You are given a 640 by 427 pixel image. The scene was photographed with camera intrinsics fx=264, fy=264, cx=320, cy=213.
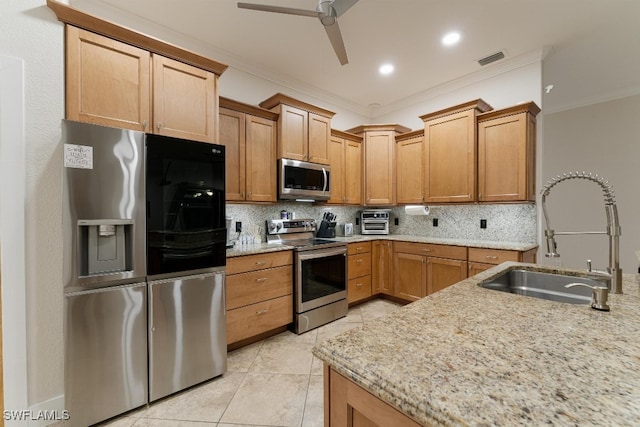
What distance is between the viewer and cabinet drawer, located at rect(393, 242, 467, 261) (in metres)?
3.00

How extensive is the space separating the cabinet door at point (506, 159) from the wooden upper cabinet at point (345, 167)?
1.58 meters

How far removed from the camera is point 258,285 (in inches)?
98.1

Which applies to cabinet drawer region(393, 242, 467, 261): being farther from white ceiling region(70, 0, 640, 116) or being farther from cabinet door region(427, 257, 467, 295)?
white ceiling region(70, 0, 640, 116)

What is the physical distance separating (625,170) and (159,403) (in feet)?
20.5

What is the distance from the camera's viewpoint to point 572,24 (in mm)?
2496

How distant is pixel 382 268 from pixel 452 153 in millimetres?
1760

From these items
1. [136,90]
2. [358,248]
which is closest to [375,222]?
[358,248]

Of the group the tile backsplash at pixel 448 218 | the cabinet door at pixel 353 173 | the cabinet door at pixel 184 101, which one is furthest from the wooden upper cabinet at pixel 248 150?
the cabinet door at pixel 353 173

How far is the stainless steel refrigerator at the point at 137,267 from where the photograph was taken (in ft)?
5.03

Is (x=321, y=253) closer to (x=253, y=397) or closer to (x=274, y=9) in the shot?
(x=253, y=397)

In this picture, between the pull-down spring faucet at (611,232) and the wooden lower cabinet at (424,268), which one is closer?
the pull-down spring faucet at (611,232)

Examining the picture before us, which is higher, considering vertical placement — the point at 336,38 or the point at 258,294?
the point at 336,38

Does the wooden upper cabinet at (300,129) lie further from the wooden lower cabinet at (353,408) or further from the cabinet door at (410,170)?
the wooden lower cabinet at (353,408)

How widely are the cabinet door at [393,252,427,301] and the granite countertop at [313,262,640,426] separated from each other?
2362mm
